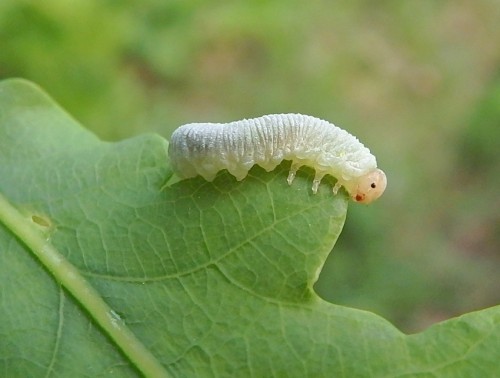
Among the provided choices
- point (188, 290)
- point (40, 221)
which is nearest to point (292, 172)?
point (188, 290)

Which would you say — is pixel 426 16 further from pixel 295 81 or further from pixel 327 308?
pixel 327 308

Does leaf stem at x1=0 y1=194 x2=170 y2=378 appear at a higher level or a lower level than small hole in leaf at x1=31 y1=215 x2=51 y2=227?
lower

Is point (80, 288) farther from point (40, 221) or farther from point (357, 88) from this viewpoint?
point (357, 88)

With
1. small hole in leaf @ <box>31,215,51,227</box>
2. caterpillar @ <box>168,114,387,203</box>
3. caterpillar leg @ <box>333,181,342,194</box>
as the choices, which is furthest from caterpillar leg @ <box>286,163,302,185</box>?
small hole in leaf @ <box>31,215,51,227</box>

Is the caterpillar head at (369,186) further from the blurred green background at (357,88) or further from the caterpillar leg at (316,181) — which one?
the blurred green background at (357,88)

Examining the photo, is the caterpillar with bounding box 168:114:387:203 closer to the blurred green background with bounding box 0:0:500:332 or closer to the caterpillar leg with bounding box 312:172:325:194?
the caterpillar leg with bounding box 312:172:325:194

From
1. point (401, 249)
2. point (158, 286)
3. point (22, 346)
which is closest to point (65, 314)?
point (22, 346)
